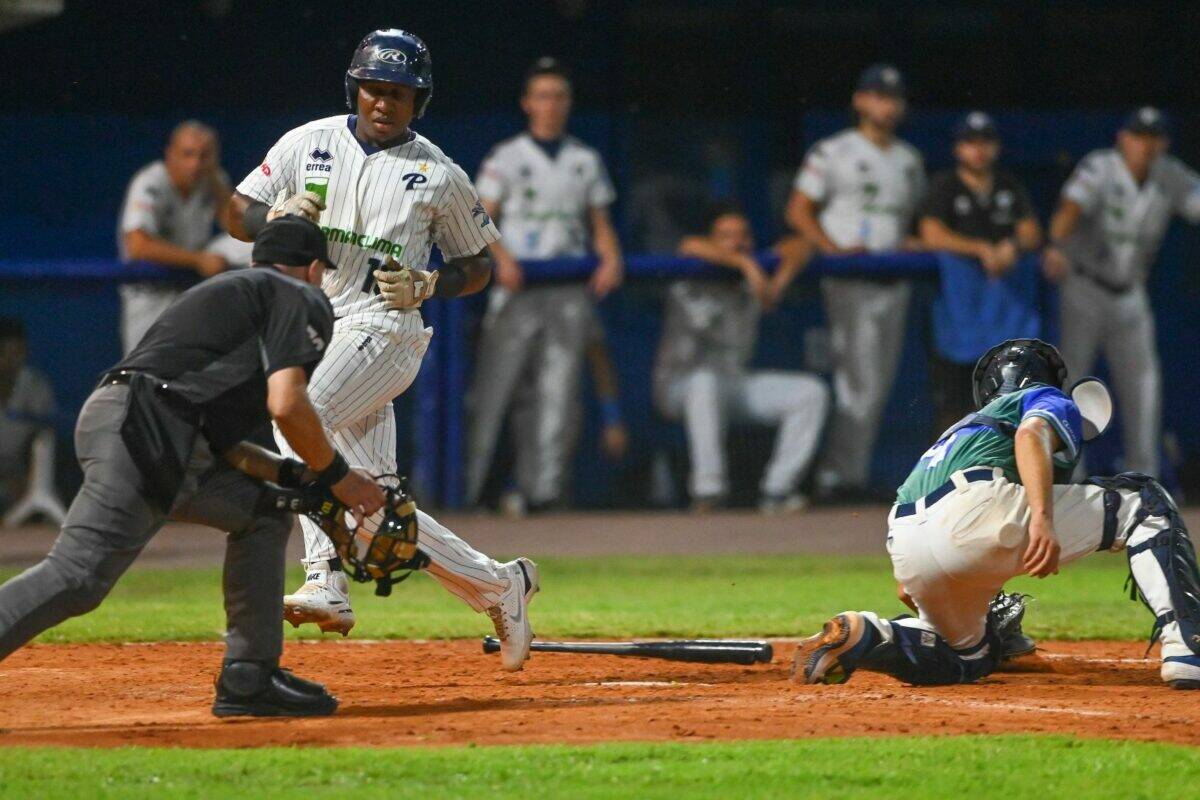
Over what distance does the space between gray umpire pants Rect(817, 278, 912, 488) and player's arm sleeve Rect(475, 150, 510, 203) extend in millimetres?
1944

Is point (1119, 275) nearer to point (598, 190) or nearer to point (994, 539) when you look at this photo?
point (598, 190)

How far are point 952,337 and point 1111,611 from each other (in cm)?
344

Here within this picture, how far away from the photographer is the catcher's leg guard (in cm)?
544

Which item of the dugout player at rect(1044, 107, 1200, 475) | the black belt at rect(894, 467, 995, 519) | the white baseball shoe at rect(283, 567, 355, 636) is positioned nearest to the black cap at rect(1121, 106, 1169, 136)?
the dugout player at rect(1044, 107, 1200, 475)

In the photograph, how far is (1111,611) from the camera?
804 cm

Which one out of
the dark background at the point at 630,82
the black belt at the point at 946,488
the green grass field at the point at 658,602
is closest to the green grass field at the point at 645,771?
the black belt at the point at 946,488

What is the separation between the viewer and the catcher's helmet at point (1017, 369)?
18.9 ft

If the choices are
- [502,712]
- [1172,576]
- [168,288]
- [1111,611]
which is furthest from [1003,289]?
[502,712]

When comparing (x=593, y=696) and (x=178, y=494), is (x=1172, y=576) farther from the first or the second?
(x=178, y=494)

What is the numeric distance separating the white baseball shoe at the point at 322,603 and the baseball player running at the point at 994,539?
1376 millimetres

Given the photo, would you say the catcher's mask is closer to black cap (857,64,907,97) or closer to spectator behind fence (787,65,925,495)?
spectator behind fence (787,65,925,495)

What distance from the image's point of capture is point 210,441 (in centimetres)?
472

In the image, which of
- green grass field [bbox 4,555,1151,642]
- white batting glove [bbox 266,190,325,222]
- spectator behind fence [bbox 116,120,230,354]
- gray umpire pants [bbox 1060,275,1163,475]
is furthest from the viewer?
gray umpire pants [bbox 1060,275,1163,475]

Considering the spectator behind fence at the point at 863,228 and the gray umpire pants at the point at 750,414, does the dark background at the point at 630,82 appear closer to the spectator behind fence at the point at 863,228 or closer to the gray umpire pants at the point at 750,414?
the spectator behind fence at the point at 863,228
